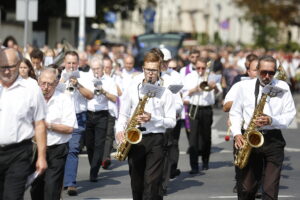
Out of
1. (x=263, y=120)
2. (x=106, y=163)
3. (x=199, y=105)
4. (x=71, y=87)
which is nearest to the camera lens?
(x=263, y=120)

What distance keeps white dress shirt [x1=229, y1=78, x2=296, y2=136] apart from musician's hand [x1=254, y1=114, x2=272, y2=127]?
0.15m

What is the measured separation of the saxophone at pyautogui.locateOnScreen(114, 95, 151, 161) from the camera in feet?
32.4

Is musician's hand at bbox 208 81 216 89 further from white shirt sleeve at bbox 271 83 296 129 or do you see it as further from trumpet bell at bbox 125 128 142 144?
trumpet bell at bbox 125 128 142 144

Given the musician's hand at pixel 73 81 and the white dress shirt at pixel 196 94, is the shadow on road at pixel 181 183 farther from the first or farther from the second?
the musician's hand at pixel 73 81

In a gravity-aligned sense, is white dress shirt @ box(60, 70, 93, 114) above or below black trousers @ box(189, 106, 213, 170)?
above

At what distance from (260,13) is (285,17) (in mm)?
2854

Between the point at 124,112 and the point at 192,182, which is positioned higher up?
the point at 124,112

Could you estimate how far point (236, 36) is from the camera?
376 ft

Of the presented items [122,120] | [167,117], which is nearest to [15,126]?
[122,120]

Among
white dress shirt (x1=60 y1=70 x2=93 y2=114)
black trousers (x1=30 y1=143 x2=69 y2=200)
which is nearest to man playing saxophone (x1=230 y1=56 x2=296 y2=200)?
black trousers (x1=30 y1=143 x2=69 y2=200)

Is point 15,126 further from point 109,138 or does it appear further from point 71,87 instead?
point 109,138

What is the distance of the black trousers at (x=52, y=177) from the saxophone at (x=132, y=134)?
1.89 ft

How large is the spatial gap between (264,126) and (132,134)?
1306mm

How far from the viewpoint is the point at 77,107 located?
13.6 m
